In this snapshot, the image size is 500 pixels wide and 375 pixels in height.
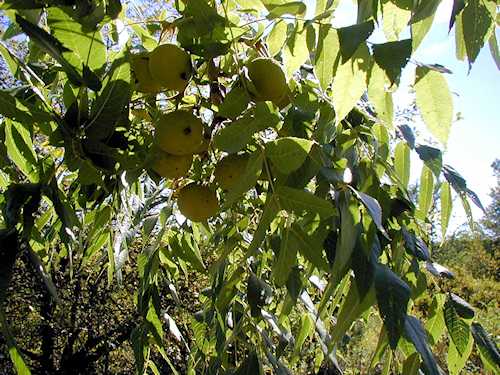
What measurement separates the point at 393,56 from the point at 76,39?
496 millimetres

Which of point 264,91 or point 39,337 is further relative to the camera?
point 39,337

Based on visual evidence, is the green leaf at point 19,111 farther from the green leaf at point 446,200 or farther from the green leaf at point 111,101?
the green leaf at point 446,200

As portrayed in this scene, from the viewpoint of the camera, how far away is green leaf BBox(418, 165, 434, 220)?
1.30m

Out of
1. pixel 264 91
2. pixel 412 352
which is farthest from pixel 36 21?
pixel 412 352

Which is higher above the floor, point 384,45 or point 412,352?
point 384,45

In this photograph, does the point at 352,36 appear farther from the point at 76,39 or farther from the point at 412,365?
the point at 412,365

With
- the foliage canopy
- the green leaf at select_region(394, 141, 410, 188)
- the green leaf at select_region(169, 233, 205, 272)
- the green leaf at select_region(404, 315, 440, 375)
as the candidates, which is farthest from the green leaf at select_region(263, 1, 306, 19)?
the green leaf at select_region(169, 233, 205, 272)

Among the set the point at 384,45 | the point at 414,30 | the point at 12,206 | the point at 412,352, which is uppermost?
the point at 414,30

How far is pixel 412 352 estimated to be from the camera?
959 mm

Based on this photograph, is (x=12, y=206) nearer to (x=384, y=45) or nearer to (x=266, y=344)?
(x=384, y=45)

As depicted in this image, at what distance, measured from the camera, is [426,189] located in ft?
4.31

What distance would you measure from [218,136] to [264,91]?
0.61ft

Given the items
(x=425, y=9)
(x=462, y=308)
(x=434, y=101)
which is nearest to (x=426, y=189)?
(x=462, y=308)

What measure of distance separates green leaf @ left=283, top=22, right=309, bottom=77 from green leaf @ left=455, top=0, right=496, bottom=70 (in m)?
0.29
